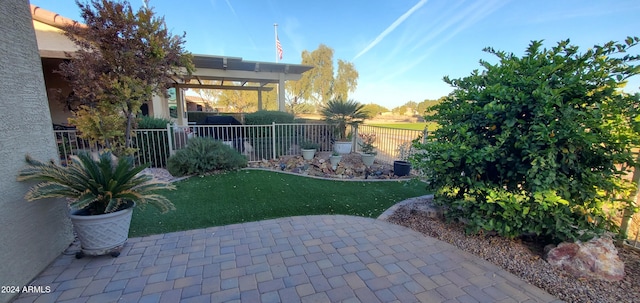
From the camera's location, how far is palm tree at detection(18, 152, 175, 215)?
2.06 metres

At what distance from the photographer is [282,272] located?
2.13m

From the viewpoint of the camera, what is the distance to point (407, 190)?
15.7 ft

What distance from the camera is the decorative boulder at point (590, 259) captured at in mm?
2021

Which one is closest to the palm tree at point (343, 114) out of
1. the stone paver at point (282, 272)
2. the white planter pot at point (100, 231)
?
the stone paver at point (282, 272)

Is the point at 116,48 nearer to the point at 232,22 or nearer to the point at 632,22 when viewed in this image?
the point at 632,22

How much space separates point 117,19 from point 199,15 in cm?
782

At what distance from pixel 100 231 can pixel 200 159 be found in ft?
11.5

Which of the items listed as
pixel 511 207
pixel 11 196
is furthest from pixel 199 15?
pixel 511 207

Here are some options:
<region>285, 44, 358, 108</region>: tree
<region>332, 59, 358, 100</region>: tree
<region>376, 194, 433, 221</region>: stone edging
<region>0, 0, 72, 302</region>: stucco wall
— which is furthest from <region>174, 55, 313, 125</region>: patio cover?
<region>332, 59, 358, 100</region>: tree

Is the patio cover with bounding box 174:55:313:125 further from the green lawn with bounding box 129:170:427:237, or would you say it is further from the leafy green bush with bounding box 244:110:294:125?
the green lawn with bounding box 129:170:427:237

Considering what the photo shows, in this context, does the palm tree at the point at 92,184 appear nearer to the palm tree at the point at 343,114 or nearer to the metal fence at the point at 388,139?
the palm tree at the point at 343,114

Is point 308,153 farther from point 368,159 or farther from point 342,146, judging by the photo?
point 368,159

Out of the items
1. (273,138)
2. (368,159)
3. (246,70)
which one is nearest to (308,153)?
(273,138)

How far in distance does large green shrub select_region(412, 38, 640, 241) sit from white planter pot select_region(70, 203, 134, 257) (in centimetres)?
349
